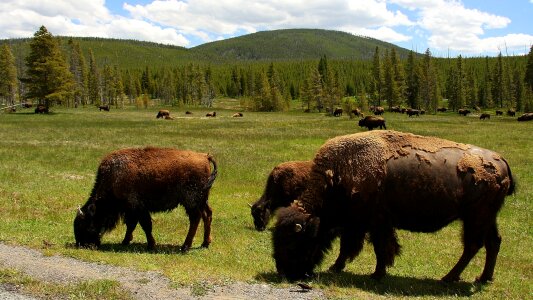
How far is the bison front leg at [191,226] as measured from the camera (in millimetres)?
11344

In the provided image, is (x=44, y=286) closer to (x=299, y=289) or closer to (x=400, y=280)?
(x=299, y=289)

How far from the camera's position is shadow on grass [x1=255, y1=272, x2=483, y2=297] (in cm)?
852

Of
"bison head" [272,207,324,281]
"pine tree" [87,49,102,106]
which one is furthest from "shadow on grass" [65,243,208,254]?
"pine tree" [87,49,102,106]

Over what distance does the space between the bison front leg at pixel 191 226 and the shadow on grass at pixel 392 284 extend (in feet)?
9.70

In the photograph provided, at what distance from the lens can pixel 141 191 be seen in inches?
440

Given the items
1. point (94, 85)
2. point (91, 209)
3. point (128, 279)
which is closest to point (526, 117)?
point (91, 209)

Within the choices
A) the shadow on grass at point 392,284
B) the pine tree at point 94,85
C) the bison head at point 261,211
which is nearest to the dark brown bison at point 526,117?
the bison head at point 261,211

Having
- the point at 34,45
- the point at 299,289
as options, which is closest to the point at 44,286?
the point at 299,289

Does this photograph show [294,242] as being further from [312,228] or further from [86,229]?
[86,229]

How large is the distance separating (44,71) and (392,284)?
75.8 m

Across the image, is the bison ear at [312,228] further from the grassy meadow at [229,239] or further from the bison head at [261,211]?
the bison head at [261,211]

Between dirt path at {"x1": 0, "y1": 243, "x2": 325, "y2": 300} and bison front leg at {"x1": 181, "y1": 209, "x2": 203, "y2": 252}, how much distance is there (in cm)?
265

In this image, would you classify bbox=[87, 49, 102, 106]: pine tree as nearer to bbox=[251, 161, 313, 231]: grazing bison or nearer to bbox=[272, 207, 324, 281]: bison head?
bbox=[251, 161, 313, 231]: grazing bison

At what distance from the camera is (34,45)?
73.1 metres
